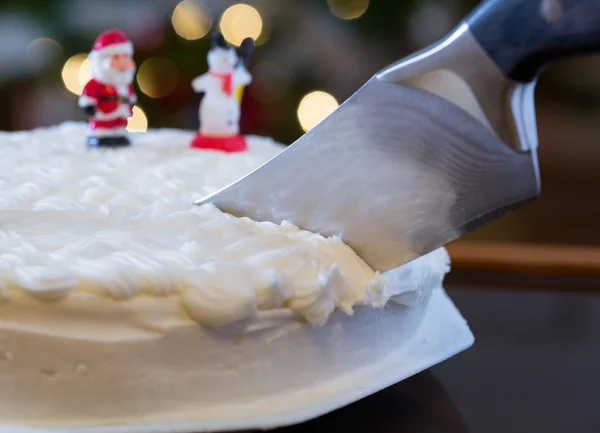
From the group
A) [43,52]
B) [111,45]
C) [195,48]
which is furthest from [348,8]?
[111,45]

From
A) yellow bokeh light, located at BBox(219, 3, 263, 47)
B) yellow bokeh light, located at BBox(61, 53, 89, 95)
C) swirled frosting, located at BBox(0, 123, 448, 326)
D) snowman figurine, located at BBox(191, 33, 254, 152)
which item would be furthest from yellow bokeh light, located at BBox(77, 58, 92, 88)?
swirled frosting, located at BBox(0, 123, 448, 326)

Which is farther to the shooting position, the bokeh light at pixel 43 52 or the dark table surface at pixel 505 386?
the bokeh light at pixel 43 52

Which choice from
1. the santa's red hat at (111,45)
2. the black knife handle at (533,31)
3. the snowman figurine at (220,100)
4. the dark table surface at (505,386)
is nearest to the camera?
the black knife handle at (533,31)

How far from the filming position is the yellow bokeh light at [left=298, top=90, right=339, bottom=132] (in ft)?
8.23

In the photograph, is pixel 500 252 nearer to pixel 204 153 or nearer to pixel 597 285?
pixel 597 285

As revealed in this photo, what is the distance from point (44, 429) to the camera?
31.2 inches

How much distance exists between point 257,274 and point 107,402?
0.23 metres

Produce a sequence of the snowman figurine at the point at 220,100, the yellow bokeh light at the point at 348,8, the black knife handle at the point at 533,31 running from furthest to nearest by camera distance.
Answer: the yellow bokeh light at the point at 348,8, the snowman figurine at the point at 220,100, the black knife handle at the point at 533,31

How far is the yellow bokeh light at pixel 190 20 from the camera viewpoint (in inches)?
97.5

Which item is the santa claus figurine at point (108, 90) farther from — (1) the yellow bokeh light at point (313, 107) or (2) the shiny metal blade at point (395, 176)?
(1) the yellow bokeh light at point (313, 107)

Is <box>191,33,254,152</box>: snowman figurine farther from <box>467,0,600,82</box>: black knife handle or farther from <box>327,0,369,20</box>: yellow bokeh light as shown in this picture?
<box>327,0,369,20</box>: yellow bokeh light

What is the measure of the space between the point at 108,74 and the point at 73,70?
1.11 meters

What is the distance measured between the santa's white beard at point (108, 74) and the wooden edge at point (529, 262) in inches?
Result: 33.6

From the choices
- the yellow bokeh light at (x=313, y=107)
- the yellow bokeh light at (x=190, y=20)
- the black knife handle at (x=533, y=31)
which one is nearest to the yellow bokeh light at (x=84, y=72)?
the yellow bokeh light at (x=190, y=20)
